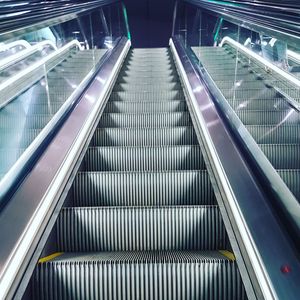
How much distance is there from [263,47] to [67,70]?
2.00 meters

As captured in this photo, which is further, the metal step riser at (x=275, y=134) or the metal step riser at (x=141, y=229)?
the metal step riser at (x=275, y=134)

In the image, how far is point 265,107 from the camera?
3.83 metres

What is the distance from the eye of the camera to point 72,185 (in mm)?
2910

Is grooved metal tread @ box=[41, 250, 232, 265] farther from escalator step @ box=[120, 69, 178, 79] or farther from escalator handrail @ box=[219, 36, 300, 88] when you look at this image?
escalator step @ box=[120, 69, 178, 79]

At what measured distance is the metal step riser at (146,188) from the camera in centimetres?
293

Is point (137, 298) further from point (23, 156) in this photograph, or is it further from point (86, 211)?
point (23, 156)

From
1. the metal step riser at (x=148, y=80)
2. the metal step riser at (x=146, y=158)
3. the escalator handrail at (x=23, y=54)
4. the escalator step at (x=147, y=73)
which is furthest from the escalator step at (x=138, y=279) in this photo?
the escalator step at (x=147, y=73)

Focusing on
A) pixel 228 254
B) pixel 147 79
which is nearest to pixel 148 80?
pixel 147 79

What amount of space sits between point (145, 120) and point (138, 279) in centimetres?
245

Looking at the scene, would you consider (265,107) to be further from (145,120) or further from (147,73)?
(147,73)

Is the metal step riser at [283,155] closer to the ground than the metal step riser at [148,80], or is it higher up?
higher up

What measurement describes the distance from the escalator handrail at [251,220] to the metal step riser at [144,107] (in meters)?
1.34

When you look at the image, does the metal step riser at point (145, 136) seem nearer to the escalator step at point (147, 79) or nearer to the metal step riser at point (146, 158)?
the metal step riser at point (146, 158)

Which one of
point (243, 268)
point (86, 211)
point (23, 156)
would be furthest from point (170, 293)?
point (23, 156)
